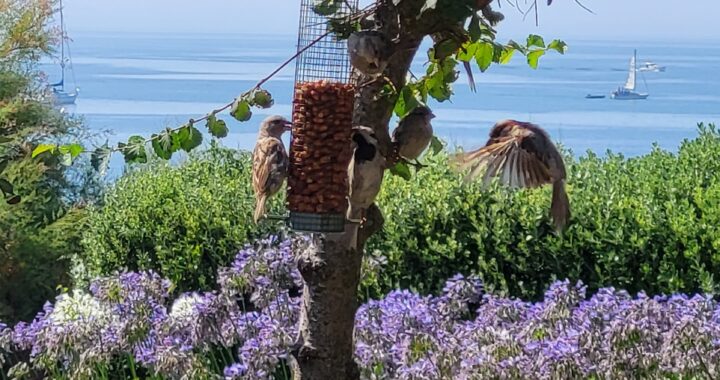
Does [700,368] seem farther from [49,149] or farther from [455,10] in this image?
[49,149]

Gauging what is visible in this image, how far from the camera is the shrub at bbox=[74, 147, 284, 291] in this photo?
4.39m

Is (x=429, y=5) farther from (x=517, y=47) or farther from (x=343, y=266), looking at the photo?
(x=517, y=47)

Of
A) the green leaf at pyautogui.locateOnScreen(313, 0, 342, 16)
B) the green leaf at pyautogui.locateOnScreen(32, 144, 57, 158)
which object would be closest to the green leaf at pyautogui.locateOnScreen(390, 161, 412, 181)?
the green leaf at pyautogui.locateOnScreen(313, 0, 342, 16)

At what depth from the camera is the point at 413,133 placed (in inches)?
83.9

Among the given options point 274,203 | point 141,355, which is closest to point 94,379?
point 141,355

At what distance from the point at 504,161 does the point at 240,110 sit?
543 millimetres

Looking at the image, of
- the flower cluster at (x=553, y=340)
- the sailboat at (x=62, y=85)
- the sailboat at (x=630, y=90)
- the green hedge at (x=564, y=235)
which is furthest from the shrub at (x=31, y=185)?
the sailboat at (x=630, y=90)

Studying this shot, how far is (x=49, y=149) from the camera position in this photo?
7.06 feet

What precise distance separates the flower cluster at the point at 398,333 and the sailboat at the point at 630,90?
3.16m

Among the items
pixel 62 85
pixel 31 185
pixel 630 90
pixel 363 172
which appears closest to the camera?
pixel 363 172

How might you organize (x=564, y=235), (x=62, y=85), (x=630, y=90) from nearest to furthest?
(x=564, y=235) → (x=62, y=85) → (x=630, y=90)

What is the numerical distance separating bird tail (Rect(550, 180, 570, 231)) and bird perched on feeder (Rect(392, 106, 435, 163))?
0.38 m

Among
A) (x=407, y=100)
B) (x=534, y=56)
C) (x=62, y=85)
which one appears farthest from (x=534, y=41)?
(x=62, y=85)

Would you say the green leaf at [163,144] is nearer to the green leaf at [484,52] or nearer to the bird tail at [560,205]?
the green leaf at [484,52]
